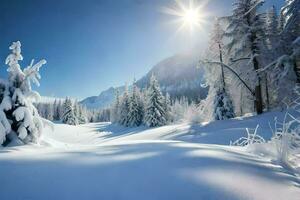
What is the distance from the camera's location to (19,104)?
8195 mm

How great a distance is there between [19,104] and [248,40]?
1557 cm

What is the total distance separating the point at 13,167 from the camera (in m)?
2.68

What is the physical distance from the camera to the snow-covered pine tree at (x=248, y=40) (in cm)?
1894

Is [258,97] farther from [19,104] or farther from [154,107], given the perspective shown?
[154,107]

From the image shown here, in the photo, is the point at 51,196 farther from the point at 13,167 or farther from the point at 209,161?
the point at 209,161

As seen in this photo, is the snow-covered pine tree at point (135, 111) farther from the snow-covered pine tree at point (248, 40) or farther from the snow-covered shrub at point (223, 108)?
→ the snow-covered pine tree at point (248, 40)

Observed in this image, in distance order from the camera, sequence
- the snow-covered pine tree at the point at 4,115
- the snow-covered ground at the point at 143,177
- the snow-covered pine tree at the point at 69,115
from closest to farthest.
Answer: the snow-covered ground at the point at 143,177 → the snow-covered pine tree at the point at 4,115 → the snow-covered pine tree at the point at 69,115

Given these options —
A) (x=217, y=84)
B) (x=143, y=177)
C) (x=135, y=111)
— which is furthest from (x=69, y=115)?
(x=143, y=177)

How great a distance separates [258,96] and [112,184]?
18.0 metres

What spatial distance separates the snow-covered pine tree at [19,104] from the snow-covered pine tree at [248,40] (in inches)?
559

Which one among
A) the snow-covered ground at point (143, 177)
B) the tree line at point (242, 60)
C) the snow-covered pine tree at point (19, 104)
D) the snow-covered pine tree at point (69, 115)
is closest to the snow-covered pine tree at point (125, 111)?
the snow-covered pine tree at point (69, 115)

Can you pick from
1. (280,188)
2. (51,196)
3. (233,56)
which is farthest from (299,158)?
(233,56)

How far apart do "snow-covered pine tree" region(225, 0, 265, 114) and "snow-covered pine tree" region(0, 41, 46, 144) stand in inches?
559

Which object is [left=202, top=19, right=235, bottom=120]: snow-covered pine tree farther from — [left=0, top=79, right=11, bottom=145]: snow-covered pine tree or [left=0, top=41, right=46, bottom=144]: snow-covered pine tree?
[left=0, top=79, right=11, bottom=145]: snow-covered pine tree
